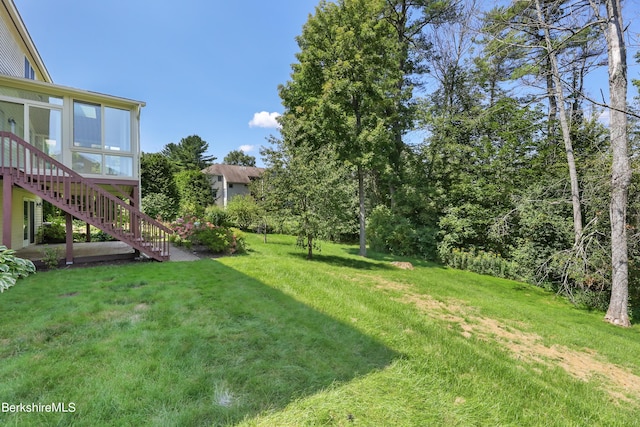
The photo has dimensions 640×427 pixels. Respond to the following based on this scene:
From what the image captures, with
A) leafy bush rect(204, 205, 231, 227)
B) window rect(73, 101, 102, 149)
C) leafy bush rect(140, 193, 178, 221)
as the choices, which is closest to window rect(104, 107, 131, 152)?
window rect(73, 101, 102, 149)

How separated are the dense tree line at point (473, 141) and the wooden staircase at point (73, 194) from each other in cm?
431

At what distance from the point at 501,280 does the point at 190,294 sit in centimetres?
1210

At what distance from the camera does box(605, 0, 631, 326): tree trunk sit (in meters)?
7.56

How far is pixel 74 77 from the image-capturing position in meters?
12.6

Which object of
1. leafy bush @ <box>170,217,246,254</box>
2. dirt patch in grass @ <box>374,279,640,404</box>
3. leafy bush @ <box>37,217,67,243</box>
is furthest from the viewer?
leafy bush @ <box>37,217,67,243</box>

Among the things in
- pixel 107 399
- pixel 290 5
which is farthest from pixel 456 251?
pixel 107 399

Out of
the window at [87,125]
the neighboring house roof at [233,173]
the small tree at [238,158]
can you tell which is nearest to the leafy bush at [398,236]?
the window at [87,125]

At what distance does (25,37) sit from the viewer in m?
10.2

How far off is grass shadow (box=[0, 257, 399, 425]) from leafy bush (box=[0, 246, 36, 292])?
0.28 metres

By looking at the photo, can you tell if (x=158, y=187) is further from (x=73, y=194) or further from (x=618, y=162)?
(x=618, y=162)

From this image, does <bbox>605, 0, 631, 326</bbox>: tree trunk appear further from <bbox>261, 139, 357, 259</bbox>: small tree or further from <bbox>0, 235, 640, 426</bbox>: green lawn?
<bbox>261, 139, 357, 259</bbox>: small tree

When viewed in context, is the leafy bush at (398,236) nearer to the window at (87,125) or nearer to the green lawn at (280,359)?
the green lawn at (280,359)

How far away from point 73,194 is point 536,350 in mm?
10989

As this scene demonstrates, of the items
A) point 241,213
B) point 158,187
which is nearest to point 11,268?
point 241,213
